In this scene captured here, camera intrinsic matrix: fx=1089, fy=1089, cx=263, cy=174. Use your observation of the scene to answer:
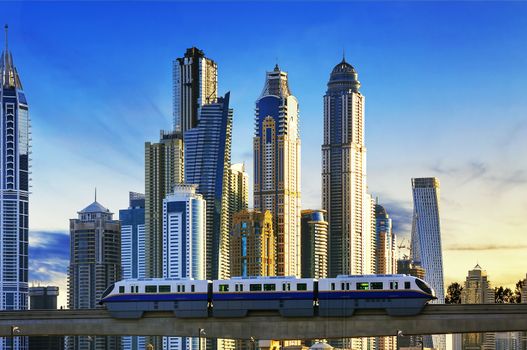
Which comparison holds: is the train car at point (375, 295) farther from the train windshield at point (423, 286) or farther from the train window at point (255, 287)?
the train window at point (255, 287)

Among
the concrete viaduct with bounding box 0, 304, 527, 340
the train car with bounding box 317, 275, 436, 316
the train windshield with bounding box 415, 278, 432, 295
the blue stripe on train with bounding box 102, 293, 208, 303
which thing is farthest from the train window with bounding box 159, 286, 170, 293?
the train windshield with bounding box 415, 278, 432, 295

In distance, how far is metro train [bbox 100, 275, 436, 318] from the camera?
95.4m

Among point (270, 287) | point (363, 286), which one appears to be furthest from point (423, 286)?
point (270, 287)

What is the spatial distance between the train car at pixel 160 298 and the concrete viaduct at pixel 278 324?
930mm

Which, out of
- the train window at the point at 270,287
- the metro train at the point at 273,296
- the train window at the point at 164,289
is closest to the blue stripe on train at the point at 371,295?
the metro train at the point at 273,296

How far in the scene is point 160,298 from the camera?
9862 cm

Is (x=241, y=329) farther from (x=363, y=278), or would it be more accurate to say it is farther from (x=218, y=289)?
(x=363, y=278)

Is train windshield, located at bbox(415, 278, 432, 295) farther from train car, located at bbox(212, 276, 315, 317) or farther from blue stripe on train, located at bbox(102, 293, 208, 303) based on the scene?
A: blue stripe on train, located at bbox(102, 293, 208, 303)

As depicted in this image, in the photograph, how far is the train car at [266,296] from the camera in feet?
317

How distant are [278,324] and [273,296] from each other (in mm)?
2574

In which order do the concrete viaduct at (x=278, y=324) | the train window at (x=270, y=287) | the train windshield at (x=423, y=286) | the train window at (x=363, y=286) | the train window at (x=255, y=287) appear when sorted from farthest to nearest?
the train window at (x=255, y=287) → the train window at (x=270, y=287) → the train window at (x=363, y=286) → the train windshield at (x=423, y=286) → the concrete viaduct at (x=278, y=324)

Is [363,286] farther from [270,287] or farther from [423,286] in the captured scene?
[270,287]

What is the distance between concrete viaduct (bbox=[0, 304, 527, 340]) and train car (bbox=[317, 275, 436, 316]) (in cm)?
80

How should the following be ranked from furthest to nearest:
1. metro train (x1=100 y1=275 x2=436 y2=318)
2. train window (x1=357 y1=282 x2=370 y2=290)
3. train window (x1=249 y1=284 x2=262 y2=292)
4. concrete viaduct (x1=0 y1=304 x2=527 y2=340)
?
1. train window (x1=249 y1=284 x2=262 y2=292)
2. train window (x1=357 y1=282 x2=370 y2=290)
3. metro train (x1=100 y1=275 x2=436 y2=318)
4. concrete viaduct (x1=0 y1=304 x2=527 y2=340)
